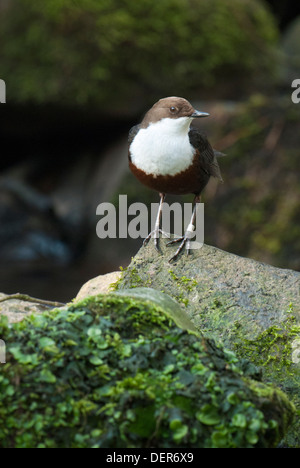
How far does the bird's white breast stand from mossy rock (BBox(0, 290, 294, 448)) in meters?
1.61

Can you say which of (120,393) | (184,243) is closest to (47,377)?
(120,393)

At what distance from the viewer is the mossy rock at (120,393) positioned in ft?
6.79

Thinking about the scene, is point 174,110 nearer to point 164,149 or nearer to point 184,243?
point 164,149

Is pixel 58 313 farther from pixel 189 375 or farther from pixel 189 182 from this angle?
pixel 189 182

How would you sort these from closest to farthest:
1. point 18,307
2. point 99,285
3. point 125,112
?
point 18,307
point 99,285
point 125,112

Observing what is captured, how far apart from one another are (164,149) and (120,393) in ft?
6.41

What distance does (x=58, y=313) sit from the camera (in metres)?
2.38

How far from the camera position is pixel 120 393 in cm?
211

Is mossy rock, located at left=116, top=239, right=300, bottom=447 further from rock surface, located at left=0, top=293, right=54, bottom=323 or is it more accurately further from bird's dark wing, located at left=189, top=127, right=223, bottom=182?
bird's dark wing, located at left=189, top=127, right=223, bottom=182

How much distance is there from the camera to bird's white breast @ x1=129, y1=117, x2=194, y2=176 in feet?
12.3

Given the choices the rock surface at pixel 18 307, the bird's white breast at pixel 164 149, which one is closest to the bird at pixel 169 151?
the bird's white breast at pixel 164 149

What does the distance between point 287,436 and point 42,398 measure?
123 centimetres

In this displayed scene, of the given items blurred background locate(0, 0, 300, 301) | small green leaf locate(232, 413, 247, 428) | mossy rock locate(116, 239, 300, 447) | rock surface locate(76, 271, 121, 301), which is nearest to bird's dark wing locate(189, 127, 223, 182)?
mossy rock locate(116, 239, 300, 447)
